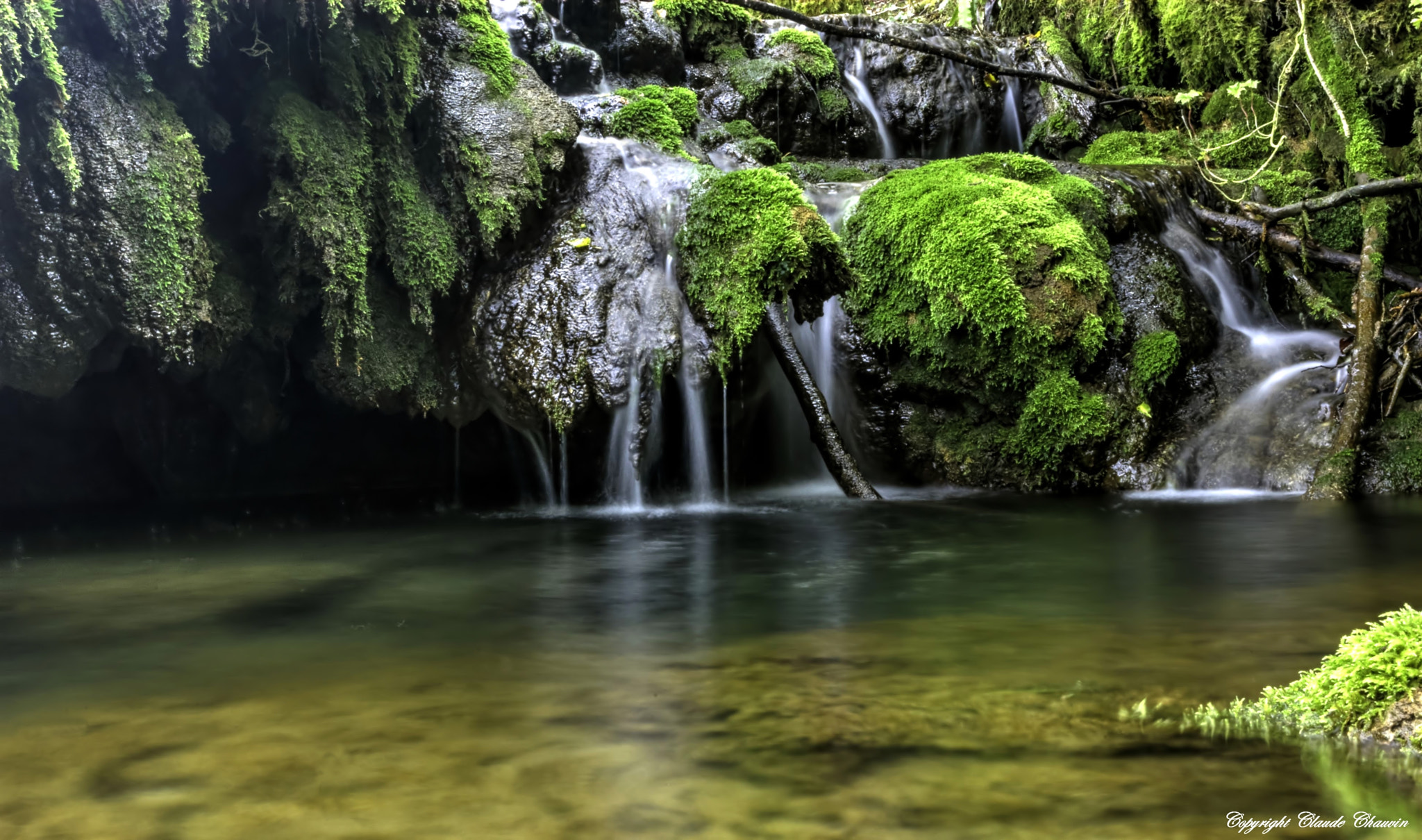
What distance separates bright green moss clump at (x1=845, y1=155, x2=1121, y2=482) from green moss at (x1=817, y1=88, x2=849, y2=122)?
397 centimetres

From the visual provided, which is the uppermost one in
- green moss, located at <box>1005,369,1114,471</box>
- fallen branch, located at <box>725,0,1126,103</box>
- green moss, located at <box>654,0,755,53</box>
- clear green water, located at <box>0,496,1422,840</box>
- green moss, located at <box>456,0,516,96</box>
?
green moss, located at <box>654,0,755,53</box>

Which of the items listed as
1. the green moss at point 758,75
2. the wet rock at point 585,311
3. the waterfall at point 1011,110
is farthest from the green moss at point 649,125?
the waterfall at point 1011,110

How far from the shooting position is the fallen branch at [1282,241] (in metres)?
9.22

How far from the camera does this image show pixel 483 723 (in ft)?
9.72

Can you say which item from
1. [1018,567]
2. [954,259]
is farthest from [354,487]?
[1018,567]

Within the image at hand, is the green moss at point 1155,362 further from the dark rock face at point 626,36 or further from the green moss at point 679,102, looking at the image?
the dark rock face at point 626,36

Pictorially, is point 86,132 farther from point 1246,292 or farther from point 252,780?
point 1246,292

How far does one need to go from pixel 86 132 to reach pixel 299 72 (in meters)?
1.56

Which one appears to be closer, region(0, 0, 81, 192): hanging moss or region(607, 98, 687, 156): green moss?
region(0, 0, 81, 192): hanging moss

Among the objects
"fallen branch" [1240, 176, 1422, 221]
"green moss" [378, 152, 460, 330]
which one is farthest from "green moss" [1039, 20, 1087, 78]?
"green moss" [378, 152, 460, 330]

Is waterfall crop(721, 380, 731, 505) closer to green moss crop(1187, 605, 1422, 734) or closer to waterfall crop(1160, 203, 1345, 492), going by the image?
waterfall crop(1160, 203, 1345, 492)

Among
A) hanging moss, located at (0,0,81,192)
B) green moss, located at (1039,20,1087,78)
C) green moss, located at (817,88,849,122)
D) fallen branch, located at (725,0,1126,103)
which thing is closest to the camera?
fallen branch, located at (725,0,1126,103)

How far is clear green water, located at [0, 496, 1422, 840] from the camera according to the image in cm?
233

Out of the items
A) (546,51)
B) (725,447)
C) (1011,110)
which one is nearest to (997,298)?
(725,447)
